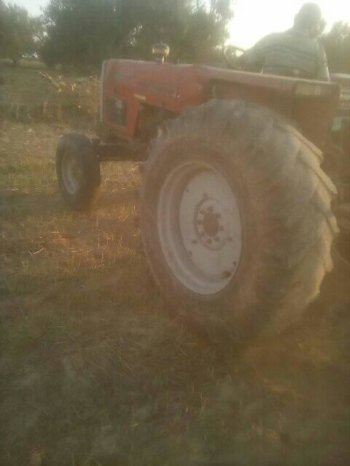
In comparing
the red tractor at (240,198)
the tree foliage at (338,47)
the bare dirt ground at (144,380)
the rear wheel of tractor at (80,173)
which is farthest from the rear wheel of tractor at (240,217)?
the tree foliage at (338,47)

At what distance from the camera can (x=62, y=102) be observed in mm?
11289

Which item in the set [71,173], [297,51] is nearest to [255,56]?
[297,51]

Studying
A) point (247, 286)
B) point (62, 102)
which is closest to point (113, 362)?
point (247, 286)

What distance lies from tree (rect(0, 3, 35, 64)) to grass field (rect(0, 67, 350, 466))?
67.1 ft

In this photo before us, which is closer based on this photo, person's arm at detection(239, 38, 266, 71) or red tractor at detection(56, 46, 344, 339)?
red tractor at detection(56, 46, 344, 339)

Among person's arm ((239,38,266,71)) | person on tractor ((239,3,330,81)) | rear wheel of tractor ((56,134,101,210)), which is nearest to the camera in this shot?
person on tractor ((239,3,330,81))

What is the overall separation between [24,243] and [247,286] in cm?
232

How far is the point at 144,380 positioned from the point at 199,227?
885 millimetres

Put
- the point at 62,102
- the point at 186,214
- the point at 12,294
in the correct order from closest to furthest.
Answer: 1. the point at 186,214
2. the point at 12,294
3. the point at 62,102

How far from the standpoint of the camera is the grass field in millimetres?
1848

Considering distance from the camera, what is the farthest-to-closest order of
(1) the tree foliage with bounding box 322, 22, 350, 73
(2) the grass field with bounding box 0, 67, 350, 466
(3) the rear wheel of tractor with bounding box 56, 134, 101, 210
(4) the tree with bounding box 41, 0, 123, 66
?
(4) the tree with bounding box 41, 0, 123, 66, (1) the tree foliage with bounding box 322, 22, 350, 73, (3) the rear wheel of tractor with bounding box 56, 134, 101, 210, (2) the grass field with bounding box 0, 67, 350, 466

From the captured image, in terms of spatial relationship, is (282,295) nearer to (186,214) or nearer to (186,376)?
(186,376)

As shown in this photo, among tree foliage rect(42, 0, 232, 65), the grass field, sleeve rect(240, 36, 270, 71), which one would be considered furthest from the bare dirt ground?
tree foliage rect(42, 0, 232, 65)

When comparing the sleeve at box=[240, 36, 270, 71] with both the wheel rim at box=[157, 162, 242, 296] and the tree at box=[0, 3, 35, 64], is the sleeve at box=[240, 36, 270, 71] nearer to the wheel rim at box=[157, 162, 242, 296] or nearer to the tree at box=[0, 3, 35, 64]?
the wheel rim at box=[157, 162, 242, 296]
